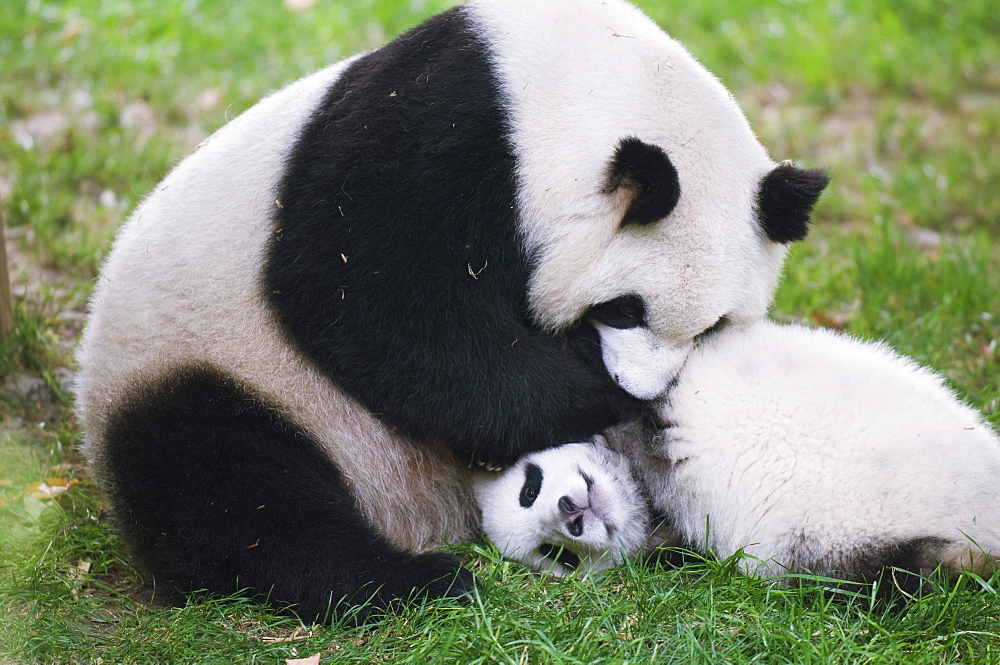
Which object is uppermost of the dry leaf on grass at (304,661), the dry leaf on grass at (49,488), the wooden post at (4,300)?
the dry leaf on grass at (304,661)

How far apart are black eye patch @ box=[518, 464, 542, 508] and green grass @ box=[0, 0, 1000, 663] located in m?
0.27

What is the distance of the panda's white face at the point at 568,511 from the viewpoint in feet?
11.1

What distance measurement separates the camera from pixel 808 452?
3.17 metres

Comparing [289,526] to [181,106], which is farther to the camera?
[181,106]

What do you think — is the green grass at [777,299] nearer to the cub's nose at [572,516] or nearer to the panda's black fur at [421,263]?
the cub's nose at [572,516]

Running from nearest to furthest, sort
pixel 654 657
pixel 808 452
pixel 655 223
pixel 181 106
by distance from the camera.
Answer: pixel 654 657, pixel 808 452, pixel 655 223, pixel 181 106

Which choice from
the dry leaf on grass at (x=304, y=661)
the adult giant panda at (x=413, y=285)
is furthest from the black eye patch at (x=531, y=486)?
the dry leaf on grass at (x=304, y=661)

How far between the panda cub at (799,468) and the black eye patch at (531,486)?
19 millimetres

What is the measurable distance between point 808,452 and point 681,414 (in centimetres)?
48

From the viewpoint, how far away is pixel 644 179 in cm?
331

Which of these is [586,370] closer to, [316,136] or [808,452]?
[808,452]

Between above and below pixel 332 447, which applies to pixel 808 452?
above

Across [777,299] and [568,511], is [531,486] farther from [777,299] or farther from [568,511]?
[777,299]

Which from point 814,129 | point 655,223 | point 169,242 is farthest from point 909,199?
point 169,242
